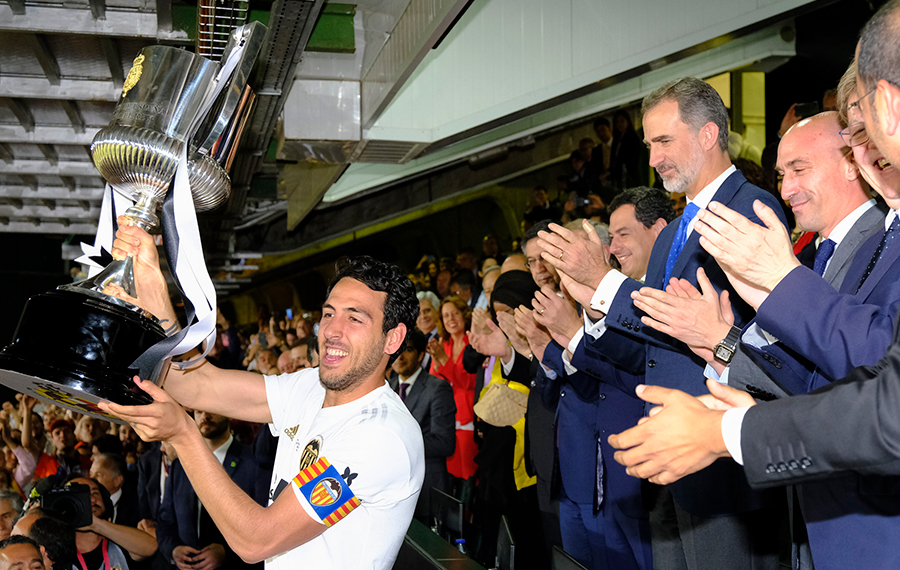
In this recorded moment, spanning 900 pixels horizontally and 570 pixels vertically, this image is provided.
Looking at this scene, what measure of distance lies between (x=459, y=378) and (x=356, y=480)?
12.2ft

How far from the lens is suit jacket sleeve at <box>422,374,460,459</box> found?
4.86 meters

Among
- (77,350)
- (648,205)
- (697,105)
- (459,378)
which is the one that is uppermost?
(697,105)

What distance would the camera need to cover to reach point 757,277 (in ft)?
4.91

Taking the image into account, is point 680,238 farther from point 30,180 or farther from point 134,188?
point 30,180

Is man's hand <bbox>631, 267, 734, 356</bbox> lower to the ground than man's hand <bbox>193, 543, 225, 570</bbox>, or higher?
higher

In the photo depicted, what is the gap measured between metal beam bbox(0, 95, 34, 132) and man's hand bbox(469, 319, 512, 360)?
3723mm

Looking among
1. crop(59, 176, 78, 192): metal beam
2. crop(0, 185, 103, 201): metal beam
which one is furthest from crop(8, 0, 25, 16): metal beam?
crop(0, 185, 103, 201): metal beam

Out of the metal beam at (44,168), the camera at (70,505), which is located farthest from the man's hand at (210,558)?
the metal beam at (44,168)

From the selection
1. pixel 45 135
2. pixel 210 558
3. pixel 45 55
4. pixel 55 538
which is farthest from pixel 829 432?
pixel 45 135

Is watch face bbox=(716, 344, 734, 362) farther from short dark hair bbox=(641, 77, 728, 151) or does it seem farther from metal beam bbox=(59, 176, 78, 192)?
metal beam bbox=(59, 176, 78, 192)

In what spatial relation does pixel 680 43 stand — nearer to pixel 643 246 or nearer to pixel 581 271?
pixel 643 246

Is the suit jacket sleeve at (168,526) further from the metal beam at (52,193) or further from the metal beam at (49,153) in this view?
the metal beam at (52,193)

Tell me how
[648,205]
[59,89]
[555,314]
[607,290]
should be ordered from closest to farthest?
[607,290] < [555,314] < [648,205] < [59,89]

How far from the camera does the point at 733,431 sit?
45.7 inches
